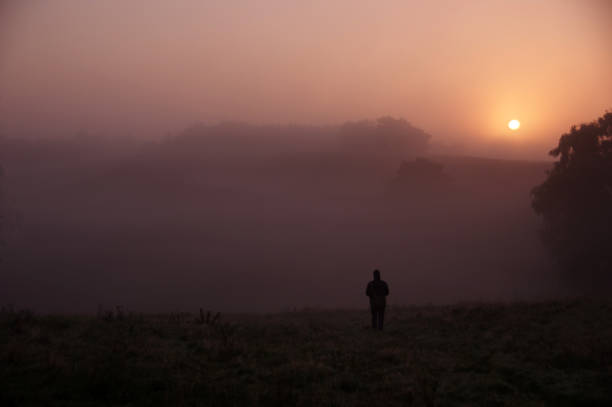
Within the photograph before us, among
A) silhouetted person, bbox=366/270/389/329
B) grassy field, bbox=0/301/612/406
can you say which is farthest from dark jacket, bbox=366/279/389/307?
grassy field, bbox=0/301/612/406

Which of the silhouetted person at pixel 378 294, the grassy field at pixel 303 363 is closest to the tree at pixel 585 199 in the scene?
the grassy field at pixel 303 363

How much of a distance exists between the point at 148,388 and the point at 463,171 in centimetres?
10293

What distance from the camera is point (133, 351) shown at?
953 cm

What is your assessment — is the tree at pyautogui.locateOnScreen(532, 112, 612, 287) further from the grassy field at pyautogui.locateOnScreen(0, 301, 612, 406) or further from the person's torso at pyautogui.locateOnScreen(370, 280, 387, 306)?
the person's torso at pyautogui.locateOnScreen(370, 280, 387, 306)

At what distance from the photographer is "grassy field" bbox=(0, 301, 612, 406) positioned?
6.95 metres

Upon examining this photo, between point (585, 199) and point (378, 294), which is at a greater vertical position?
point (585, 199)

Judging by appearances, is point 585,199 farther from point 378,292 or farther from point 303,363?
point 303,363

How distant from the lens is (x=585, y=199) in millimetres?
34875

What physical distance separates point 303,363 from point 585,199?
3477cm

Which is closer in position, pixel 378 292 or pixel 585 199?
pixel 378 292

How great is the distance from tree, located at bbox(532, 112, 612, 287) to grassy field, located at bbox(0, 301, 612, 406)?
2197 cm

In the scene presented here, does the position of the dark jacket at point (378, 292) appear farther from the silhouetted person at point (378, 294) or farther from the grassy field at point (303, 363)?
the grassy field at point (303, 363)

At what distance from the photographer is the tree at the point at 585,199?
33.6 meters

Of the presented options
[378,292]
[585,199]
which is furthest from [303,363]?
[585,199]
